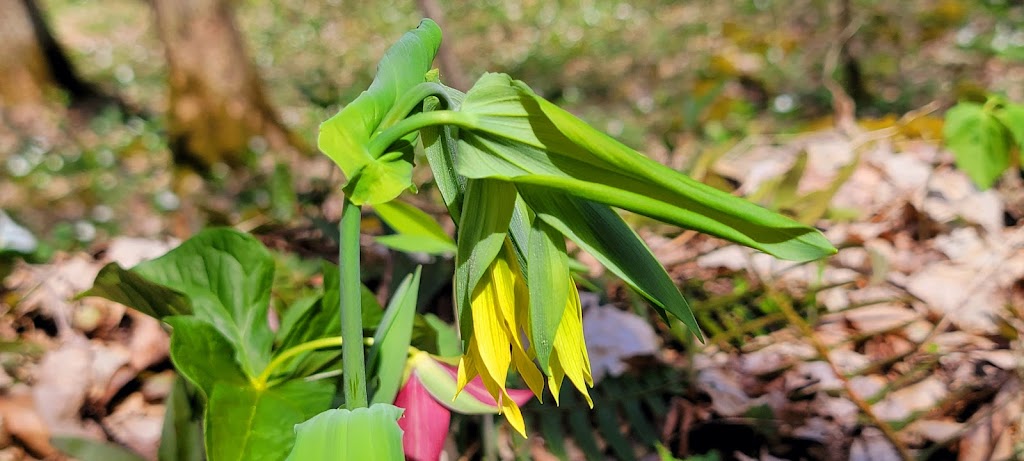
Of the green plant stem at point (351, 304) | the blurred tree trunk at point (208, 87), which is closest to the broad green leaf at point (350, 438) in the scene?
the green plant stem at point (351, 304)

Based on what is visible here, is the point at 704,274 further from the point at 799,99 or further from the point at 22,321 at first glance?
the point at 799,99

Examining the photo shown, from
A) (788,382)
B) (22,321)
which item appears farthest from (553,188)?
(22,321)

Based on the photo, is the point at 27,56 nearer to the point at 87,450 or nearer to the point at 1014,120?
the point at 87,450

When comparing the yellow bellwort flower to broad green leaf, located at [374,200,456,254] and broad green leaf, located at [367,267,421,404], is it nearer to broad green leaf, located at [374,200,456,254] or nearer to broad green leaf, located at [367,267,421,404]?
broad green leaf, located at [367,267,421,404]

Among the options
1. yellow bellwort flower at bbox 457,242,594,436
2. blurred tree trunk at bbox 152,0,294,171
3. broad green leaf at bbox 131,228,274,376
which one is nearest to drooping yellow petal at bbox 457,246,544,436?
yellow bellwort flower at bbox 457,242,594,436

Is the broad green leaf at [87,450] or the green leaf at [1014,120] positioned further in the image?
the green leaf at [1014,120]

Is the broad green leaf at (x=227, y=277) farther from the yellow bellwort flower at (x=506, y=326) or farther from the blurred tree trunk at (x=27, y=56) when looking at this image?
the blurred tree trunk at (x=27, y=56)

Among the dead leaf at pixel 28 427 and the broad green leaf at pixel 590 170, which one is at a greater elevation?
the broad green leaf at pixel 590 170
